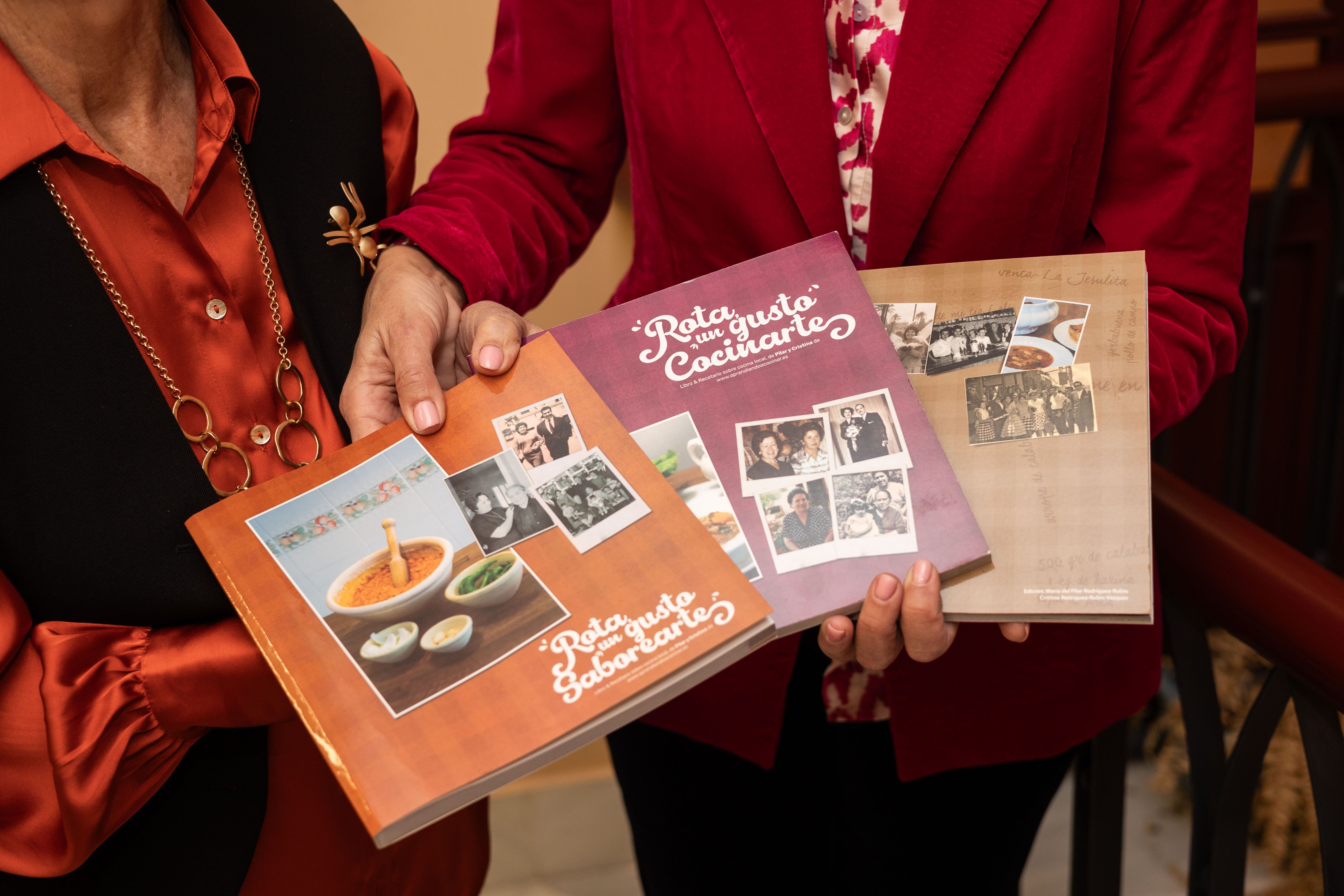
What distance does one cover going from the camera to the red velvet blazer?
74cm

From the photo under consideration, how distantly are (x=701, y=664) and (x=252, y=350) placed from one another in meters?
0.44

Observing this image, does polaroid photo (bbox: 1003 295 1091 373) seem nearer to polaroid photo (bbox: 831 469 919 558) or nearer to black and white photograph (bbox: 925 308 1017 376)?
black and white photograph (bbox: 925 308 1017 376)

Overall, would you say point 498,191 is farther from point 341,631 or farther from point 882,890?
point 882,890

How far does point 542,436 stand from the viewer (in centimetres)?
63

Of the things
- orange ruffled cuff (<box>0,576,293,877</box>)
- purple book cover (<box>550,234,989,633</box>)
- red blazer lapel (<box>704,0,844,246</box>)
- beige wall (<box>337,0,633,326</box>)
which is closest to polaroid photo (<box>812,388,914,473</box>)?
purple book cover (<box>550,234,989,633</box>)

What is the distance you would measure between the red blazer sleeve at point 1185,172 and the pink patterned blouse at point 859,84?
0.63 feet

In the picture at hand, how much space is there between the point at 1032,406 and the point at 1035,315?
7 centimetres

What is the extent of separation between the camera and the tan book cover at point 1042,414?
60 cm

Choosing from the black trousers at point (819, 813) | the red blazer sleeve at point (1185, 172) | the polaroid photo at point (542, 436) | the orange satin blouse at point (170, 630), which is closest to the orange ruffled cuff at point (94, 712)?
the orange satin blouse at point (170, 630)

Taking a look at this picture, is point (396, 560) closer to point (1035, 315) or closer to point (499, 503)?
point (499, 503)

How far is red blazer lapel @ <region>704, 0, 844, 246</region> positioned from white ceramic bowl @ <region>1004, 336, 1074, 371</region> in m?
0.22

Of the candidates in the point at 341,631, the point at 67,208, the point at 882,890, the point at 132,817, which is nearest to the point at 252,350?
the point at 67,208

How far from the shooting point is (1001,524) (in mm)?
620

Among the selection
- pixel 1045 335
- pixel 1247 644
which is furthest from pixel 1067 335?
pixel 1247 644
